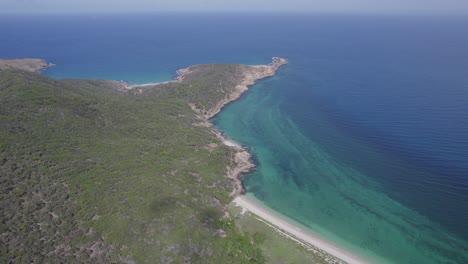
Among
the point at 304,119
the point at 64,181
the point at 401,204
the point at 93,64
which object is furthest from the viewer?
the point at 93,64

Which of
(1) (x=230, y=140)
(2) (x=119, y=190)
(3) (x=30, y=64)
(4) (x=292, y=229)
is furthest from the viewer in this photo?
(3) (x=30, y=64)

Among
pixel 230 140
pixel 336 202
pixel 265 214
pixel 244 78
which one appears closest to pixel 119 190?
pixel 265 214

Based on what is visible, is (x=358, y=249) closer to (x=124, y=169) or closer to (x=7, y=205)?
(x=124, y=169)

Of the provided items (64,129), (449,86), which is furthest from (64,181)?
(449,86)

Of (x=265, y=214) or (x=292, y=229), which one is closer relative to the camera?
(x=292, y=229)

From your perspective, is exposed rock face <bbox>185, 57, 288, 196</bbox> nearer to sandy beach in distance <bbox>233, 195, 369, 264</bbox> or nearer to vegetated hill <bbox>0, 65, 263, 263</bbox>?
vegetated hill <bbox>0, 65, 263, 263</bbox>

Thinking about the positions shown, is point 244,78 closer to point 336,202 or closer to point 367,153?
point 367,153

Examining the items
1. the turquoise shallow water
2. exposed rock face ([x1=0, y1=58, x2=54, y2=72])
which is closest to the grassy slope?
the turquoise shallow water
